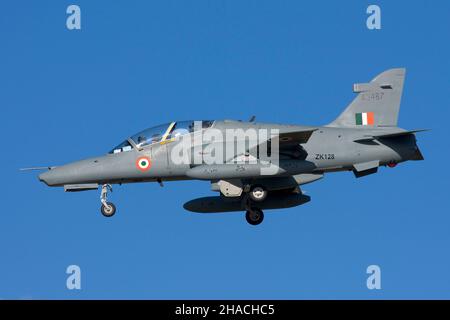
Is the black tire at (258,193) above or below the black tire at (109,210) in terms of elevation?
above

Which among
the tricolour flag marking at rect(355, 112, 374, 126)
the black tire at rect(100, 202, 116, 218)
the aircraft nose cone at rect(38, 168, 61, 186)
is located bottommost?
the black tire at rect(100, 202, 116, 218)

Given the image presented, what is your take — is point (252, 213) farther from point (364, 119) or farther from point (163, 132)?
point (364, 119)

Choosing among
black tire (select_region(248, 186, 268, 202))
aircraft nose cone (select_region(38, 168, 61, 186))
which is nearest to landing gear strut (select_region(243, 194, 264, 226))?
black tire (select_region(248, 186, 268, 202))

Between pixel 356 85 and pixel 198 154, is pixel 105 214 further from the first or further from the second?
pixel 356 85

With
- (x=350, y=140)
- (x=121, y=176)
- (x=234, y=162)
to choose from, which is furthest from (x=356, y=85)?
(x=121, y=176)

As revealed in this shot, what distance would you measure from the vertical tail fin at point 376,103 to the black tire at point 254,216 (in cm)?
364

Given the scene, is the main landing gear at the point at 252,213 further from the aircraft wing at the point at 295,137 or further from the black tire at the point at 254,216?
the aircraft wing at the point at 295,137

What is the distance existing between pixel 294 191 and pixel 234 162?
129 inches

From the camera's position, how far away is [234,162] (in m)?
30.5

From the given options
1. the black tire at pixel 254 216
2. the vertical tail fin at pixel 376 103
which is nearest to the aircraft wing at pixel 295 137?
the vertical tail fin at pixel 376 103

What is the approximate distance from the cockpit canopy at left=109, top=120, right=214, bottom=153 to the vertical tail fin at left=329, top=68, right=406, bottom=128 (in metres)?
4.50

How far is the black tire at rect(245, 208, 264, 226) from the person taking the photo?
32625 millimetres

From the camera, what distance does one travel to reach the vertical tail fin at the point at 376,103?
32719 mm

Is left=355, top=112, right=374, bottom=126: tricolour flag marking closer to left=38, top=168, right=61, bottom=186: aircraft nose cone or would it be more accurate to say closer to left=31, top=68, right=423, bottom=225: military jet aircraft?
left=31, top=68, right=423, bottom=225: military jet aircraft
